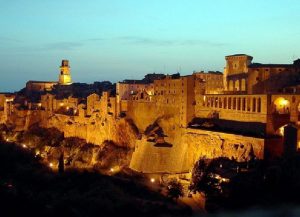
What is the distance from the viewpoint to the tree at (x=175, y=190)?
38.4 metres

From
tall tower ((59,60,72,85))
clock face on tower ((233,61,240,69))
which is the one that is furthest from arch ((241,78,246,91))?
tall tower ((59,60,72,85))

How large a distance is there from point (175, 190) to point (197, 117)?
34.4 feet

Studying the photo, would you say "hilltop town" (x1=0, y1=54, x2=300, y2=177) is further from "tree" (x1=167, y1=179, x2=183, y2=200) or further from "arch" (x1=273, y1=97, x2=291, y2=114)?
"tree" (x1=167, y1=179, x2=183, y2=200)

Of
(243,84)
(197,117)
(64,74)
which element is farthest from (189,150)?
(64,74)

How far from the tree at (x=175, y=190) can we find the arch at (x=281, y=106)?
975 cm

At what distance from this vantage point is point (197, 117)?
47312 millimetres

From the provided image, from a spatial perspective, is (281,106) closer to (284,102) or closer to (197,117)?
(284,102)

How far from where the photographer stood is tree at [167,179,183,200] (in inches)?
1513

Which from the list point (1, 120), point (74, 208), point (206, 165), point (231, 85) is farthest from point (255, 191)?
point (1, 120)

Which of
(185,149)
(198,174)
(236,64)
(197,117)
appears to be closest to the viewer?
(198,174)

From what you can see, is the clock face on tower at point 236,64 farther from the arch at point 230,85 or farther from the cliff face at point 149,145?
the cliff face at point 149,145

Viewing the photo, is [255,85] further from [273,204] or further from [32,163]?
[32,163]

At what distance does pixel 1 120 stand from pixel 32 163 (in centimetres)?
2059

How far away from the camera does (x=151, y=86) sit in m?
61.5
